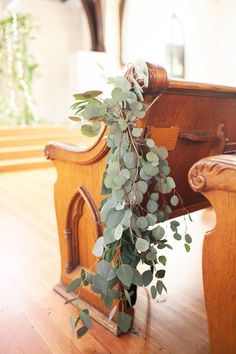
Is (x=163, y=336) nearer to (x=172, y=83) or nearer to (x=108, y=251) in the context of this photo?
(x=108, y=251)

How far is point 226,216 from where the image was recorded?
3.11 feet

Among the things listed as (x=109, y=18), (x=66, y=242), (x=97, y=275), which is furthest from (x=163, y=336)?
(x=109, y=18)

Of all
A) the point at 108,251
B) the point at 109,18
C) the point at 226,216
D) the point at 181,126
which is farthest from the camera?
the point at 109,18

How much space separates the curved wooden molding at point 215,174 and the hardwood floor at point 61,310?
676mm

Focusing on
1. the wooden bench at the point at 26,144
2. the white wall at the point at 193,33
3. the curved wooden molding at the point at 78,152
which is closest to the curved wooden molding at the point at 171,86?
the curved wooden molding at the point at 78,152

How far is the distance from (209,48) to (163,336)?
826 cm

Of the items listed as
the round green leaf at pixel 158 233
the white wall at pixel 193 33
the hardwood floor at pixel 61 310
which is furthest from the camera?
the white wall at pixel 193 33

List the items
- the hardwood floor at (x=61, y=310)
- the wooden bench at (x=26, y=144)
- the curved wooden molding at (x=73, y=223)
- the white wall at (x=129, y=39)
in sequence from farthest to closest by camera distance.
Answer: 1. the white wall at (x=129, y=39)
2. the wooden bench at (x=26, y=144)
3. the curved wooden molding at (x=73, y=223)
4. the hardwood floor at (x=61, y=310)

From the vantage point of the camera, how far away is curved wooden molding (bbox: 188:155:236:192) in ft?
2.96

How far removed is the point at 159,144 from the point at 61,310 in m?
0.87

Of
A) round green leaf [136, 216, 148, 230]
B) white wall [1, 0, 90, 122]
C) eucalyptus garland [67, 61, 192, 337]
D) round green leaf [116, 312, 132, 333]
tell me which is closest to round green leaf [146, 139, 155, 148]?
eucalyptus garland [67, 61, 192, 337]

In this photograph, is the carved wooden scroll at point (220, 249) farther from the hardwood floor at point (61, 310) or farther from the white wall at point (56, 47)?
the white wall at point (56, 47)

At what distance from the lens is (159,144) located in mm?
1169

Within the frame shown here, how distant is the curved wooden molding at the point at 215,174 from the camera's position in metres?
0.90
